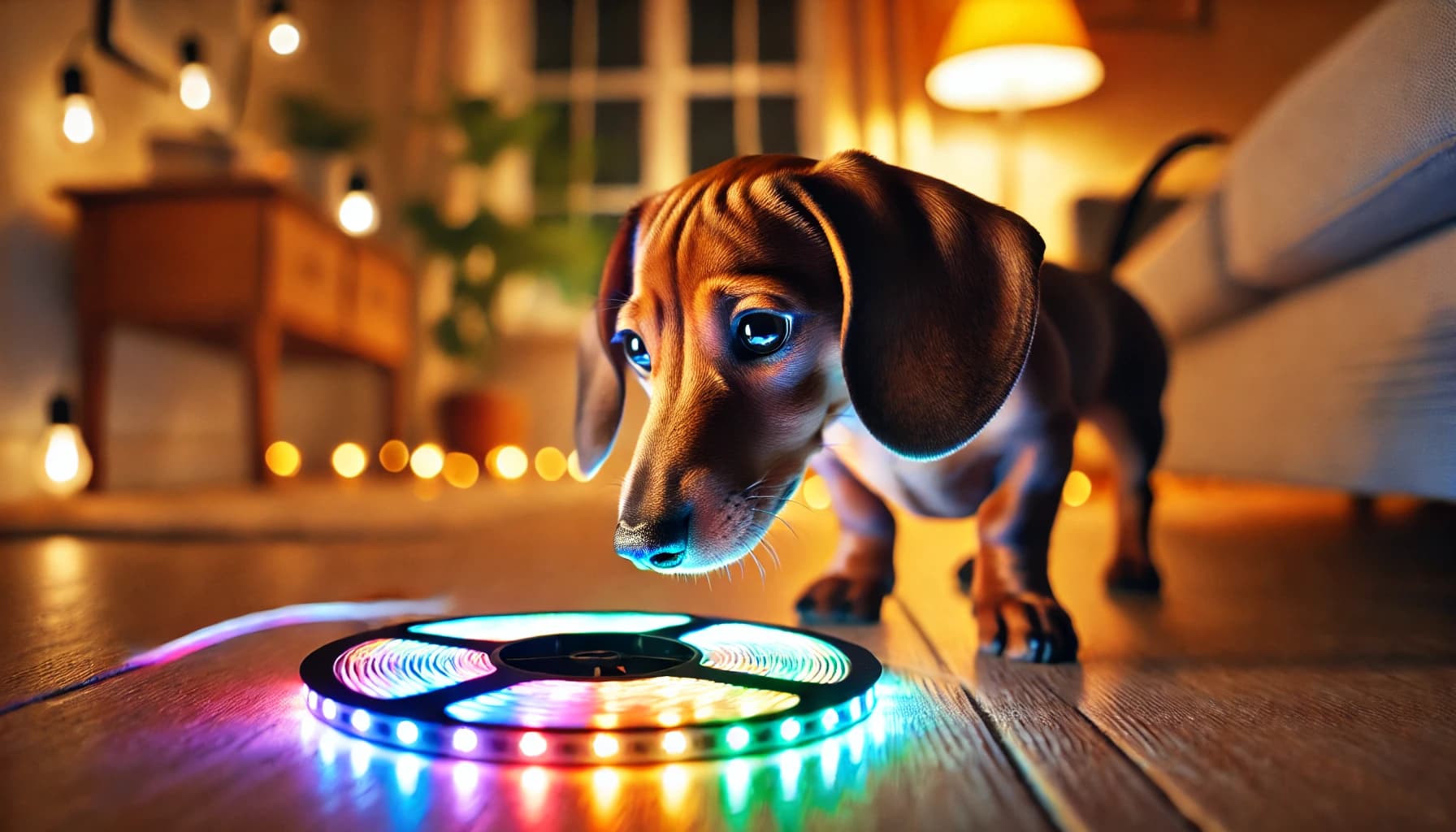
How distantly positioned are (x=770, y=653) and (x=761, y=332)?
0.86 ft

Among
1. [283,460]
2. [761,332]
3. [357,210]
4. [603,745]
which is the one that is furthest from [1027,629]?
[283,460]

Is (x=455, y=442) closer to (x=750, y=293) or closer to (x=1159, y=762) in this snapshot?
(x=750, y=293)

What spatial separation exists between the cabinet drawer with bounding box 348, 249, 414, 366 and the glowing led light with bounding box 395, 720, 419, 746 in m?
3.51

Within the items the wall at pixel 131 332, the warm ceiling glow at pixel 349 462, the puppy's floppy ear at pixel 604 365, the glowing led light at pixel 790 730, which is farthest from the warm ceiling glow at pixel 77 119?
the glowing led light at pixel 790 730

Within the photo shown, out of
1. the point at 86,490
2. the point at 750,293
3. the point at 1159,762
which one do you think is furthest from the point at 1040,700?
the point at 86,490

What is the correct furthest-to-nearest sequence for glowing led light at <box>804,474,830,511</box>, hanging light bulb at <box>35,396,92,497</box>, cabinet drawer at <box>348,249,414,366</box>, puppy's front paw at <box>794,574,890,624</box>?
cabinet drawer at <box>348,249,414,366</box>
glowing led light at <box>804,474,830,511</box>
hanging light bulb at <box>35,396,92,497</box>
puppy's front paw at <box>794,574,890,624</box>

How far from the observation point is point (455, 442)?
436cm

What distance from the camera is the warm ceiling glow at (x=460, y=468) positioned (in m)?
4.25

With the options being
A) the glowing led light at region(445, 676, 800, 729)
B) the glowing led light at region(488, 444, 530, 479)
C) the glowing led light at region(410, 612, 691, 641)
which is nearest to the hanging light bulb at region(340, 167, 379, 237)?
the glowing led light at region(488, 444, 530, 479)

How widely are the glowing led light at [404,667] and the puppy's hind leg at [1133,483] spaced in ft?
2.94

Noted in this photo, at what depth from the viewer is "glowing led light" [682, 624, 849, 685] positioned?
2.21 feet

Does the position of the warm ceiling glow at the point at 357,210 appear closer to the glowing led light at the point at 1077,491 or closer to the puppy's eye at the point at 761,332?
the glowing led light at the point at 1077,491

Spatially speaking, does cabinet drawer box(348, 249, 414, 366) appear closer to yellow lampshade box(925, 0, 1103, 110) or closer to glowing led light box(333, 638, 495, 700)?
yellow lampshade box(925, 0, 1103, 110)

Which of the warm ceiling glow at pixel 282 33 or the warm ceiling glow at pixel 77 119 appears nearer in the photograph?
the warm ceiling glow at pixel 77 119
